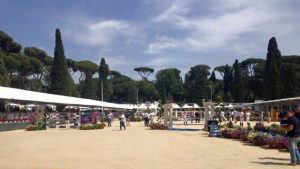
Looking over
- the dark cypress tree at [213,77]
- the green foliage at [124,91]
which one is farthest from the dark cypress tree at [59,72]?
the dark cypress tree at [213,77]

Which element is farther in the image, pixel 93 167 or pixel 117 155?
pixel 117 155

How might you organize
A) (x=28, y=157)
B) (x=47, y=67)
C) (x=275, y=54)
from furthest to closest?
(x=47, y=67)
(x=275, y=54)
(x=28, y=157)

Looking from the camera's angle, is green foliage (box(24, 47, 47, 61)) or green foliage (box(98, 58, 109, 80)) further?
green foliage (box(98, 58, 109, 80))

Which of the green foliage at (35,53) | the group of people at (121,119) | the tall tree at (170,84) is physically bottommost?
the group of people at (121,119)

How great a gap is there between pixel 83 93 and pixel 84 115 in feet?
189

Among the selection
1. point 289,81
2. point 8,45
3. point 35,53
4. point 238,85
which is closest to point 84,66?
point 35,53

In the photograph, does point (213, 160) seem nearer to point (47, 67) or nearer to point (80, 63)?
point (47, 67)

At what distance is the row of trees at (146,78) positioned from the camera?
6988cm

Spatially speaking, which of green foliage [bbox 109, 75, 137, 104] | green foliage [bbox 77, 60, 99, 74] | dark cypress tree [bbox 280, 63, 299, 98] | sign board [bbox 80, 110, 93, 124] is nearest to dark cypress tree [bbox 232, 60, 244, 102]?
dark cypress tree [bbox 280, 63, 299, 98]

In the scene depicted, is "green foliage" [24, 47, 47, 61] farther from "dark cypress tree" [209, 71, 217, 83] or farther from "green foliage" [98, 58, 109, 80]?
"dark cypress tree" [209, 71, 217, 83]

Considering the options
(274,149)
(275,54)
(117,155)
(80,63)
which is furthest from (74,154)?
(80,63)

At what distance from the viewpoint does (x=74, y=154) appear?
1589 cm

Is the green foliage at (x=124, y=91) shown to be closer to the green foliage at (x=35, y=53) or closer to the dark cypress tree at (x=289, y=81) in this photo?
the green foliage at (x=35, y=53)

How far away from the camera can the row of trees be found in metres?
69.9
